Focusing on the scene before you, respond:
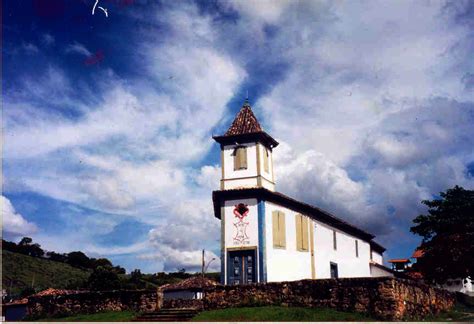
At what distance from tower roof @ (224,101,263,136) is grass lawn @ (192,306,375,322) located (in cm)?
1247

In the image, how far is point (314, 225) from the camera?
96.1 ft

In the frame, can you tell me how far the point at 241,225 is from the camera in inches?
993

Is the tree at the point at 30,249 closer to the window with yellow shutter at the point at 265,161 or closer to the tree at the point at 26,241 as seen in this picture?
the tree at the point at 26,241

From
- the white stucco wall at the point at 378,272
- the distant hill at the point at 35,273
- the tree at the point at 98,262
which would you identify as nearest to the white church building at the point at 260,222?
the white stucco wall at the point at 378,272

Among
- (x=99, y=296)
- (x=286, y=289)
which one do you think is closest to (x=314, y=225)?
(x=286, y=289)

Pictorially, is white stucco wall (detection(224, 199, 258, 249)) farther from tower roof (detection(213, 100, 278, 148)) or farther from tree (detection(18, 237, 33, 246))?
tree (detection(18, 237, 33, 246))

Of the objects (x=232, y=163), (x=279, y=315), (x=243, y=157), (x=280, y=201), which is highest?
(x=243, y=157)

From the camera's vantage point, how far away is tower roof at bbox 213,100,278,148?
2733cm

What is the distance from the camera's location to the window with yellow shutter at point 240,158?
27.0 metres

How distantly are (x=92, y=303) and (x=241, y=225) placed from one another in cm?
852

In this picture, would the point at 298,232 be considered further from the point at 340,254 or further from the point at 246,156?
the point at 340,254

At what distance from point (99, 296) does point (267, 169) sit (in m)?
11.9

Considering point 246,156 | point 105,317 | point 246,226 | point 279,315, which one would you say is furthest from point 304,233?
point 105,317

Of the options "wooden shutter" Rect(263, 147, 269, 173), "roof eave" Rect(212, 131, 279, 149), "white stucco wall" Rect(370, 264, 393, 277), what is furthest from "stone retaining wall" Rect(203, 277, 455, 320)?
"white stucco wall" Rect(370, 264, 393, 277)
